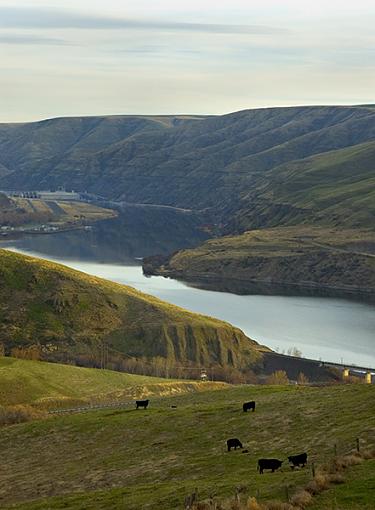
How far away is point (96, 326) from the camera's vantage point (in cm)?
14200

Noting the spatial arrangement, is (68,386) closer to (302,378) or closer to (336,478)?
(302,378)

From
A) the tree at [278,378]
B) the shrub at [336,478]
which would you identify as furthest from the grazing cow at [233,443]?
the tree at [278,378]

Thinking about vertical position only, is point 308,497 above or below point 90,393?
above

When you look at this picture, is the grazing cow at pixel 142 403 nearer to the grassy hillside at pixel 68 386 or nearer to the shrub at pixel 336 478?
the grassy hillside at pixel 68 386

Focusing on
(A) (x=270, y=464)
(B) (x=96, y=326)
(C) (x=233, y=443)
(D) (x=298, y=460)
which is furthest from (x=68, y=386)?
(D) (x=298, y=460)

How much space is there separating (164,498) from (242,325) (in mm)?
141703

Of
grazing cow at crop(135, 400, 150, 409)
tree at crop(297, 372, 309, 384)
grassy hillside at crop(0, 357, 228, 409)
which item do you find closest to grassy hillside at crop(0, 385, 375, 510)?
grazing cow at crop(135, 400, 150, 409)

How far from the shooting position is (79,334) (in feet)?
454

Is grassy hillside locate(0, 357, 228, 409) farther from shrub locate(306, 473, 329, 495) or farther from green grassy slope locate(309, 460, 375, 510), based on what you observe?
shrub locate(306, 473, 329, 495)

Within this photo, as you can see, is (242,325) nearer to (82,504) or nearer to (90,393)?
(90,393)

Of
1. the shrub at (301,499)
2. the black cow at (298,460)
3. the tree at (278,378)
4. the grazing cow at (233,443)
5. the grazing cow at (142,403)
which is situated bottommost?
the tree at (278,378)

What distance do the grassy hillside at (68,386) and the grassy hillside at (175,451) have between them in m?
24.5

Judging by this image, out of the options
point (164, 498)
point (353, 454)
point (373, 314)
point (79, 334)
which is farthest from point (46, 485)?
point (373, 314)

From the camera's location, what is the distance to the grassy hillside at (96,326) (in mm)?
133375
